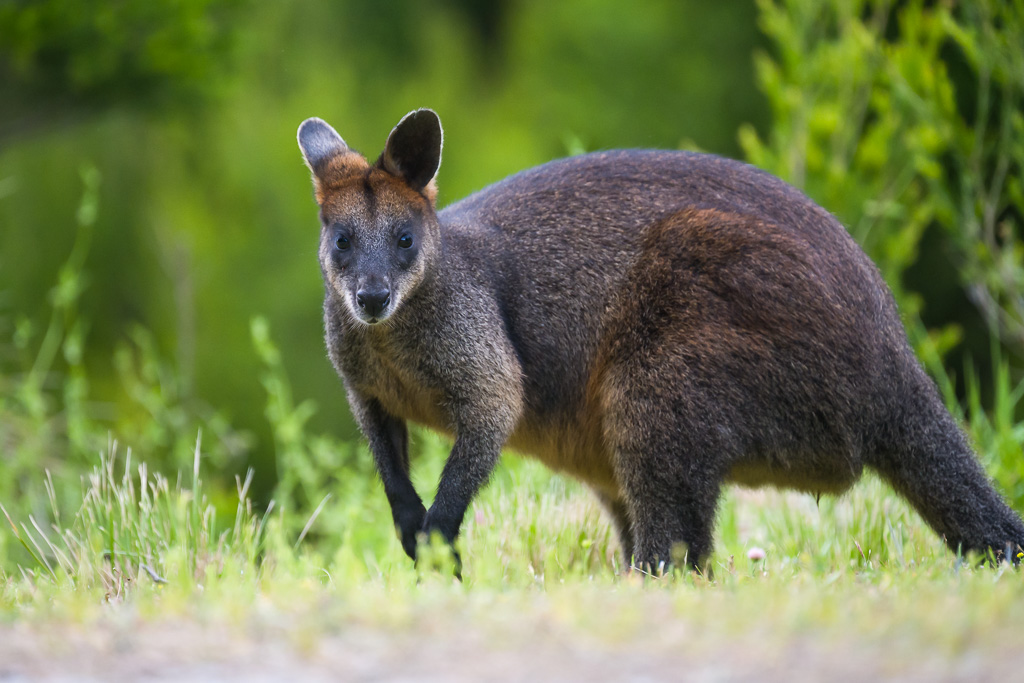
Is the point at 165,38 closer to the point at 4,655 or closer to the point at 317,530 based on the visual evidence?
the point at 317,530

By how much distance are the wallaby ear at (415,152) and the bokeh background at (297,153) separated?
1.99m

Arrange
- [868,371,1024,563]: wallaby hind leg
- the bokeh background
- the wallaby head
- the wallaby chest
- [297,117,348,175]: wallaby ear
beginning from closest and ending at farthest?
[868,371,1024,563]: wallaby hind leg
the wallaby head
the wallaby chest
[297,117,348,175]: wallaby ear
the bokeh background

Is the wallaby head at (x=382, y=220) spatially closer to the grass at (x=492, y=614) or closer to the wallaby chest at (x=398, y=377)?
the wallaby chest at (x=398, y=377)

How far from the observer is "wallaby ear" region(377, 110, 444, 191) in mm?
4832

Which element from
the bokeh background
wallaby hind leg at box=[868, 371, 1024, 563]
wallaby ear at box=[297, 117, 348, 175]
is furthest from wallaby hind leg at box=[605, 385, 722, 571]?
the bokeh background

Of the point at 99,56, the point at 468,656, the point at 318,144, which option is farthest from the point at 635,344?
the point at 99,56

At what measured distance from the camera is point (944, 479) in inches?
178

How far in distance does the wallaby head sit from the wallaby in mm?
10

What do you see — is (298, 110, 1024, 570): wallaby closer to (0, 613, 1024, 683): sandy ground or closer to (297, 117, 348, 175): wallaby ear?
(297, 117, 348, 175): wallaby ear

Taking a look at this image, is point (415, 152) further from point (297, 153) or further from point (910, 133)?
point (297, 153)

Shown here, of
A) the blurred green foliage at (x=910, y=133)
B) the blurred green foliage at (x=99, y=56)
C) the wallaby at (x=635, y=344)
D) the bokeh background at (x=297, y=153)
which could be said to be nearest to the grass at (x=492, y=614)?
the wallaby at (x=635, y=344)

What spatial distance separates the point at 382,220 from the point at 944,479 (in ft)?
8.18

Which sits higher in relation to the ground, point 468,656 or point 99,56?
point 99,56

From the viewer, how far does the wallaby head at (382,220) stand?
461 cm
